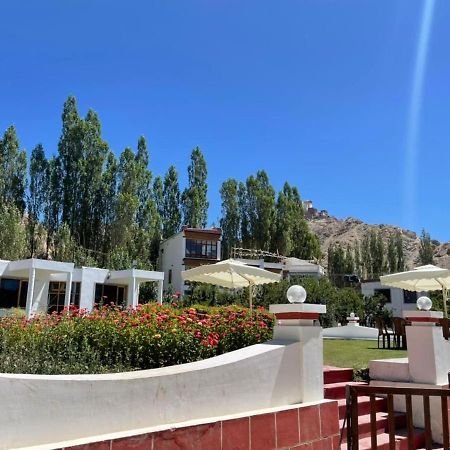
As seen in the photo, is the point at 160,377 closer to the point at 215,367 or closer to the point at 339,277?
the point at 215,367

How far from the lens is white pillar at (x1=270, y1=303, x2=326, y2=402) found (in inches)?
164

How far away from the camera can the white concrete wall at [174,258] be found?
41344 mm

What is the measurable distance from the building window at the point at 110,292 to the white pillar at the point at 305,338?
1137 inches

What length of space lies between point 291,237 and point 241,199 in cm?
758

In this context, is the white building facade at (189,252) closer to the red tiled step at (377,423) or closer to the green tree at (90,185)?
the green tree at (90,185)

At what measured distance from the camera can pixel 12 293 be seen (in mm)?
27312

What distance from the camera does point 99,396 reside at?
113 inches

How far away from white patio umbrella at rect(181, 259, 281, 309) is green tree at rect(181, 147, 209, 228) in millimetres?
35217

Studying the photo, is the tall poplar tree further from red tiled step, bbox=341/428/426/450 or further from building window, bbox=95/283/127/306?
red tiled step, bbox=341/428/426/450

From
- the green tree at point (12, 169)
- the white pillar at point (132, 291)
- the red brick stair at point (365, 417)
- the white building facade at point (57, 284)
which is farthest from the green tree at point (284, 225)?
the red brick stair at point (365, 417)

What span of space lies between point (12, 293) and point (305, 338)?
27264 mm

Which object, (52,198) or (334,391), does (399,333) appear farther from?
(52,198)

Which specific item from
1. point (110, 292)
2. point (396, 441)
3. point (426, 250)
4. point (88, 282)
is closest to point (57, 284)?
point (88, 282)

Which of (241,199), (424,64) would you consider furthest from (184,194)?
(424,64)
